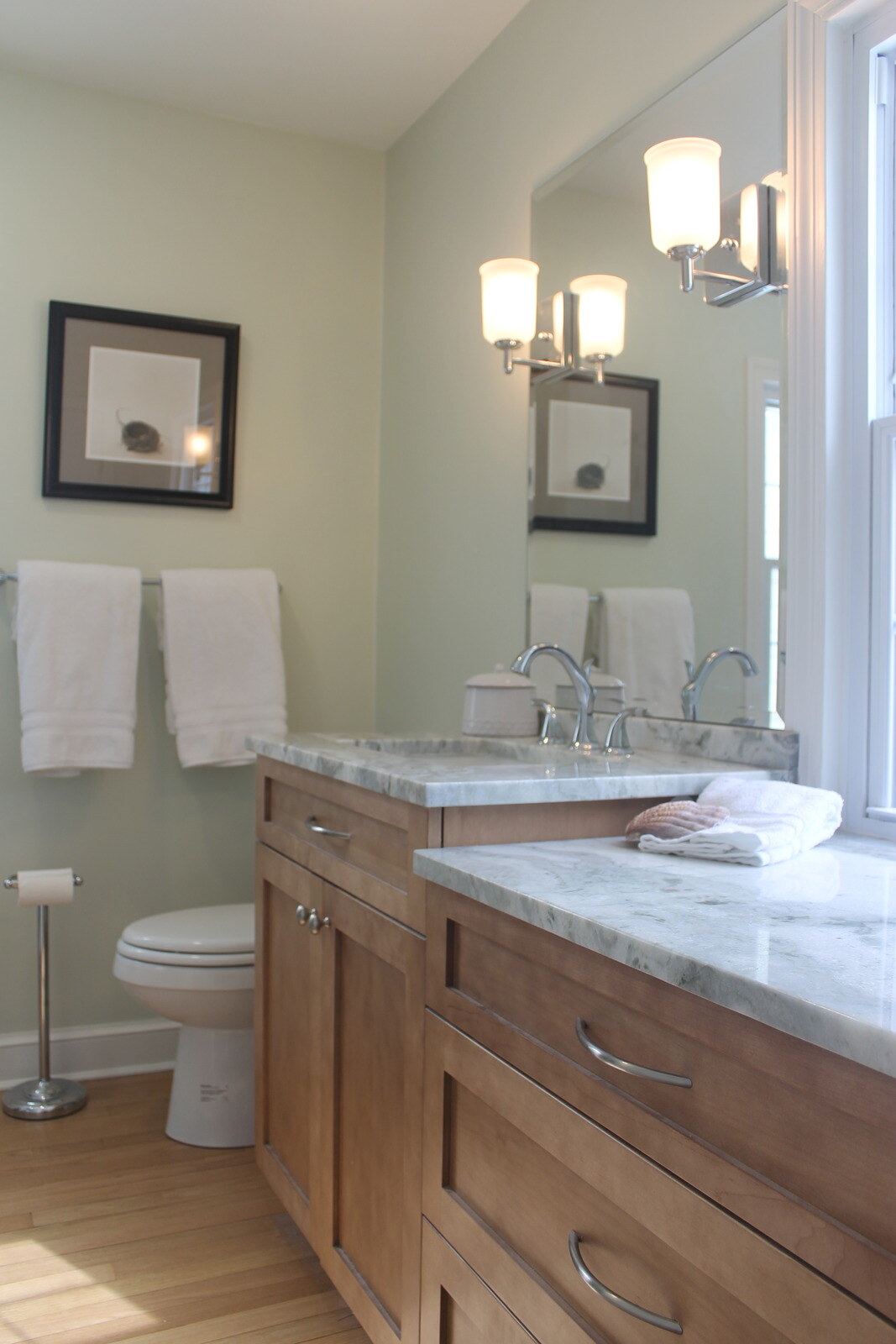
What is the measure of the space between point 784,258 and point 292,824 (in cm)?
120

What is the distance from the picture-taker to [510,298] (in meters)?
2.04

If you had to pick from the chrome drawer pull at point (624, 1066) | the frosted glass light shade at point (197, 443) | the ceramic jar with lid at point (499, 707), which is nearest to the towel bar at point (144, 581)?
the frosted glass light shade at point (197, 443)

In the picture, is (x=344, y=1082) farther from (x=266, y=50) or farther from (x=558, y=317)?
(x=266, y=50)

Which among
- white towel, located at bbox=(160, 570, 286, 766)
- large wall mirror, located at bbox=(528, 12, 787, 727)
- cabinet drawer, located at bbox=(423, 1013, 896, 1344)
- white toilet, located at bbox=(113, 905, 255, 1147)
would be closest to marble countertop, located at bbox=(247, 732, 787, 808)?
large wall mirror, located at bbox=(528, 12, 787, 727)

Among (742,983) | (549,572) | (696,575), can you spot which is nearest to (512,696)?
(549,572)

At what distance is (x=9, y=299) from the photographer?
8.40ft

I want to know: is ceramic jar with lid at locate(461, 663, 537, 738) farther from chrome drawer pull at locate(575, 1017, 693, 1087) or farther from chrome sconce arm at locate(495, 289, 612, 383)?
chrome drawer pull at locate(575, 1017, 693, 1087)

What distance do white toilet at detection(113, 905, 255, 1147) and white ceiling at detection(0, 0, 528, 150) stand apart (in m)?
1.98

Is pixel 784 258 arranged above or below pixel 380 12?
below

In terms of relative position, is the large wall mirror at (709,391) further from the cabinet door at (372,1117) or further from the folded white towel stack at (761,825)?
the cabinet door at (372,1117)

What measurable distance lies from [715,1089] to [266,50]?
97.9 inches

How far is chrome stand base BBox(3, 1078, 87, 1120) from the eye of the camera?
2.38 metres

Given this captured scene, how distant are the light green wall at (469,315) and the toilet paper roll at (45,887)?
92 centimetres

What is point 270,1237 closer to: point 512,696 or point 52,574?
point 512,696
